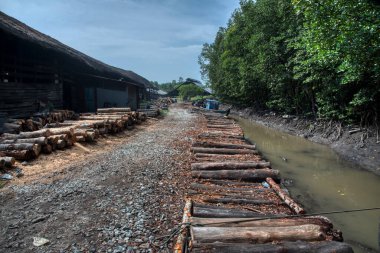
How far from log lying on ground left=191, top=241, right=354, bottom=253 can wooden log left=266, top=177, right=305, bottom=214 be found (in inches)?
57.1

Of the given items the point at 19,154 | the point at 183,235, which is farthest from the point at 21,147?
the point at 183,235

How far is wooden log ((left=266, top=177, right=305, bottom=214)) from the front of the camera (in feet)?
17.8

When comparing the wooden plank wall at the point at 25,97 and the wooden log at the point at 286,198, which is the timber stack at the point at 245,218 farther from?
the wooden plank wall at the point at 25,97

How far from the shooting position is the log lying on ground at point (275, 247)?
377 cm

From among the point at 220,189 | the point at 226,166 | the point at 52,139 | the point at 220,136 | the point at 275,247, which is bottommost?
the point at 220,189

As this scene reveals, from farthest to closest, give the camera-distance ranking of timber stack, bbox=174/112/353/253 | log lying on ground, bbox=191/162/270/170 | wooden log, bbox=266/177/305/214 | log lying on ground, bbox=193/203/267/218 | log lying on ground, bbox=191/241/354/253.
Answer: log lying on ground, bbox=191/162/270/170, wooden log, bbox=266/177/305/214, log lying on ground, bbox=193/203/267/218, timber stack, bbox=174/112/353/253, log lying on ground, bbox=191/241/354/253

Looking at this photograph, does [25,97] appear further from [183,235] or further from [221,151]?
[183,235]

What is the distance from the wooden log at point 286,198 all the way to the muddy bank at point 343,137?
573 cm

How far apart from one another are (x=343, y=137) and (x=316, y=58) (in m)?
4.71

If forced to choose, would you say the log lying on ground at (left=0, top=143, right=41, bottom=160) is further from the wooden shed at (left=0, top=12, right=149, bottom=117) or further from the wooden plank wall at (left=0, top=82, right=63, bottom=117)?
the wooden plank wall at (left=0, top=82, right=63, bottom=117)

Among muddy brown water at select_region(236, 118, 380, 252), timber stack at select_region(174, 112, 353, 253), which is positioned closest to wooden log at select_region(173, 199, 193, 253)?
timber stack at select_region(174, 112, 353, 253)

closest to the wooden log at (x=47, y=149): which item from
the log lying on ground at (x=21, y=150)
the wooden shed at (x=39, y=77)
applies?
the log lying on ground at (x=21, y=150)

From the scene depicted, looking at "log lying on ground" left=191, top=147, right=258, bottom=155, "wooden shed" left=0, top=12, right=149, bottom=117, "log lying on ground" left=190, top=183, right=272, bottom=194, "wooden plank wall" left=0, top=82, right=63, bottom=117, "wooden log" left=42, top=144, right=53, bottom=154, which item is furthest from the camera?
"wooden shed" left=0, top=12, right=149, bottom=117

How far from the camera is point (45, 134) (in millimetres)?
9914
